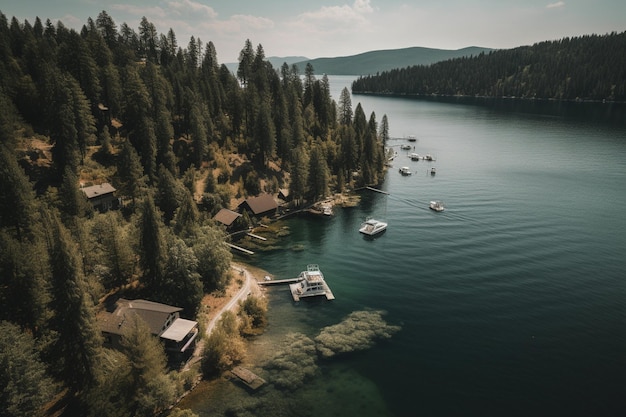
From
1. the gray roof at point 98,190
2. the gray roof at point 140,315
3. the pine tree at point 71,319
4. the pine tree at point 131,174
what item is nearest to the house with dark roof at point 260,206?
the pine tree at point 131,174

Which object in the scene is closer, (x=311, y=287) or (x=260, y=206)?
(x=311, y=287)

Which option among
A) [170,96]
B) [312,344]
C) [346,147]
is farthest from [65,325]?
[346,147]

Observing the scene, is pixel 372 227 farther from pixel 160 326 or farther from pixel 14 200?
pixel 14 200

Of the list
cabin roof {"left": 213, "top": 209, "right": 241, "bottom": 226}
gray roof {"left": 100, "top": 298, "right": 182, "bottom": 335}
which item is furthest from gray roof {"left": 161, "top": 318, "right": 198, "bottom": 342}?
cabin roof {"left": 213, "top": 209, "right": 241, "bottom": 226}

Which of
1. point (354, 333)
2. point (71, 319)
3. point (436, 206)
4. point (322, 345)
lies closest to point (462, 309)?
point (354, 333)

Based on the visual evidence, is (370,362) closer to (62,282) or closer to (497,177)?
(62,282)

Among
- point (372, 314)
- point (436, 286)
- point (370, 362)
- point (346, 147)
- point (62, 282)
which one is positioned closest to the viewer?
point (62, 282)

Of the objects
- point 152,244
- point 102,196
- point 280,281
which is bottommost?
point 280,281
